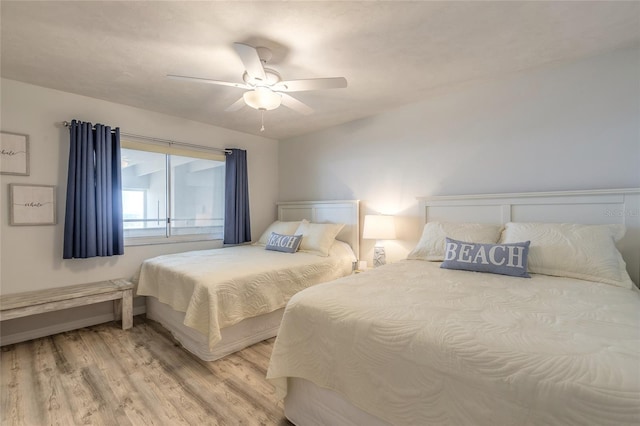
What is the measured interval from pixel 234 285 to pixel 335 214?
1.83 meters

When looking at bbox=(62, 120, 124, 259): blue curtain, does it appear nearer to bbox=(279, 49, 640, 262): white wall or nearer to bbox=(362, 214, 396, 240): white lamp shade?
bbox=(279, 49, 640, 262): white wall

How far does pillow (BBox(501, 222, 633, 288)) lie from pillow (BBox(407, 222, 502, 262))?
239mm

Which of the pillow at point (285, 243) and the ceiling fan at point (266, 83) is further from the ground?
the ceiling fan at point (266, 83)

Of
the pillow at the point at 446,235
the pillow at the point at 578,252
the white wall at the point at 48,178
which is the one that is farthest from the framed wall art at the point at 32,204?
the pillow at the point at 578,252

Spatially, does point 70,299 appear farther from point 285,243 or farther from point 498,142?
point 498,142

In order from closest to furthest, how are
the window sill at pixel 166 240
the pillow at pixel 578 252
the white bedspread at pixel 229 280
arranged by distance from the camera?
1. the pillow at pixel 578 252
2. the white bedspread at pixel 229 280
3. the window sill at pixel 166 240

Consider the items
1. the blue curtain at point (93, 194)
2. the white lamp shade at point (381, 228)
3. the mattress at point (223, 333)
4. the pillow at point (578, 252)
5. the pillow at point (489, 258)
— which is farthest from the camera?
the white lamp shade at point (381, 228)

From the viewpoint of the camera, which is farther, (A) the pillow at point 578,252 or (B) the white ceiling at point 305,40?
(A) the pillow at point 578,252

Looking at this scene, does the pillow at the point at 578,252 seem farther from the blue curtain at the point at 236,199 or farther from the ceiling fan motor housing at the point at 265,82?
the blue curtain at the point at 236,199

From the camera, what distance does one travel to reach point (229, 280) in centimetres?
228

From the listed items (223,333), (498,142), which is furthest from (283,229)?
(498,142)

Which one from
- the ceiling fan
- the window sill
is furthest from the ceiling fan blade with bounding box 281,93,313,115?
the window sill

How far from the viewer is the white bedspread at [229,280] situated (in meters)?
2.17

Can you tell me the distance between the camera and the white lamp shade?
9.91 feet
